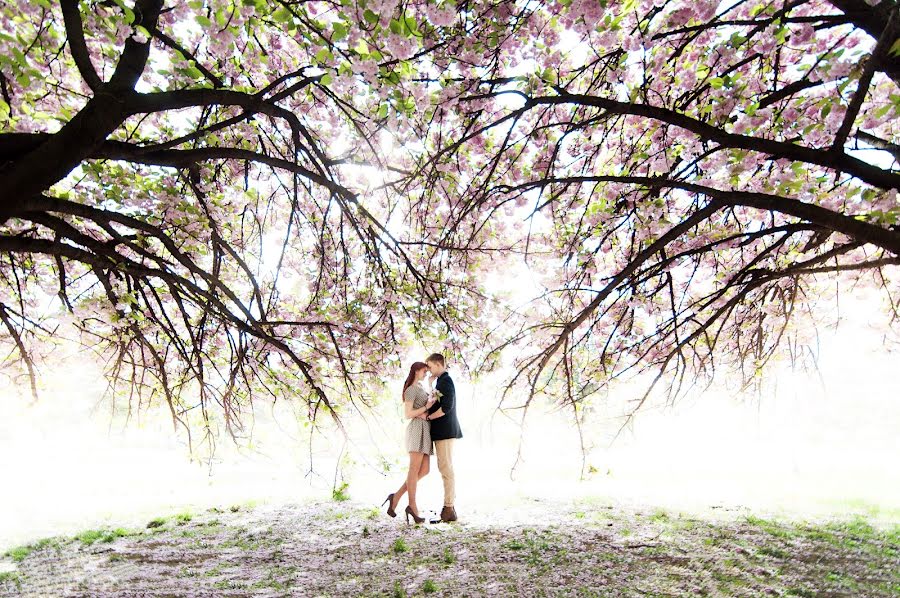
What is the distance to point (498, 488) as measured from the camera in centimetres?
999

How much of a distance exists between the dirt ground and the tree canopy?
4.50 ft

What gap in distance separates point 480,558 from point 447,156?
3259 millimetres

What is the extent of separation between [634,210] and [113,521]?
8.11m

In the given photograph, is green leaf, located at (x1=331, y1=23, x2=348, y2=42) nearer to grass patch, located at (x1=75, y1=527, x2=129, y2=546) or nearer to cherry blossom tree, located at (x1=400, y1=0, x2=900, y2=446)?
cherry blossom tree, located at (x1=400, y1=0, x2=900, y2=446)

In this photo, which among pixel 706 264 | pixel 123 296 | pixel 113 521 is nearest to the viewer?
pixel 123 296

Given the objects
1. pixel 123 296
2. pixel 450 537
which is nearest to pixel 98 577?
pixel 123 296

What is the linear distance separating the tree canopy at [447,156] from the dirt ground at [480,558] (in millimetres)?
1373

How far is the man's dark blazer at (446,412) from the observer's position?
5543 millimetres

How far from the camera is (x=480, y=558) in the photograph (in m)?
4.78

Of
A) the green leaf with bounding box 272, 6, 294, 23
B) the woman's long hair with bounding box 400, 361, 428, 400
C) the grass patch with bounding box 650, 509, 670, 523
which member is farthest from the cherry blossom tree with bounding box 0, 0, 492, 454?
the grass patch with bounding box 650, 509, 670, 523

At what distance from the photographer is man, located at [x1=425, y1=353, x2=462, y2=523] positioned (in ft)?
18.2

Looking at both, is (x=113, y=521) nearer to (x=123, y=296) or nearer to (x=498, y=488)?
(x=123, y=296)

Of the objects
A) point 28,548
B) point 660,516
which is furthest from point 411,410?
point 28,548

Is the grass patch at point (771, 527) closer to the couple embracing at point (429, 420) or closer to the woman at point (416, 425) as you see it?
the couple embracing at point (429, 420)
